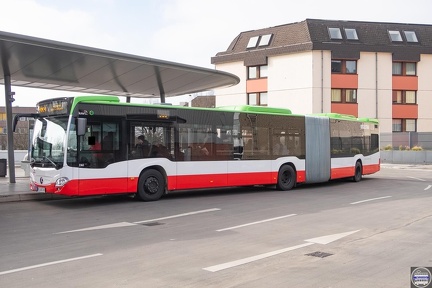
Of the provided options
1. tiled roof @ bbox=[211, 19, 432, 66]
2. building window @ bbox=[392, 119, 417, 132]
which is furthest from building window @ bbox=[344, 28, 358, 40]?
building window @ bbox=[392, 119, 417, 132]

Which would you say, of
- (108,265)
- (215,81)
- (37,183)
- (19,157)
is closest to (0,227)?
(37,183)

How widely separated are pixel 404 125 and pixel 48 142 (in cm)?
4056

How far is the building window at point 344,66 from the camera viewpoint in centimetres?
4406

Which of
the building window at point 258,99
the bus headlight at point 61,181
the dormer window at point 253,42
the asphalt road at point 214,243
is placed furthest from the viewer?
the dormer window at point 253,42

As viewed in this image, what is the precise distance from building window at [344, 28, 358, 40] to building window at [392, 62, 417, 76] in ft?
16.1

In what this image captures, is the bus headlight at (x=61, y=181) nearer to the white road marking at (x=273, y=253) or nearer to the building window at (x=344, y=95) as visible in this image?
the white road marking at (x=273, y=253)

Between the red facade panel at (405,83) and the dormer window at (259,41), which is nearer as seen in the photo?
the red facade panel at (405,83)

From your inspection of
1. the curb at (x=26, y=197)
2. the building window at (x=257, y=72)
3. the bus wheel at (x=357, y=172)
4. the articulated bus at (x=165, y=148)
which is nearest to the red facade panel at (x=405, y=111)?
the building window at (x=257, y=72)

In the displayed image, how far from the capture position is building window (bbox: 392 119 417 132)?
150ft

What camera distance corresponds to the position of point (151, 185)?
1388cm

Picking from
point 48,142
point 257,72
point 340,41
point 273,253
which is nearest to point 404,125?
point 340,41

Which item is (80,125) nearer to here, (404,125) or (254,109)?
(254,109)

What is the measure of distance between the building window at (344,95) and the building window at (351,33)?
5090mm

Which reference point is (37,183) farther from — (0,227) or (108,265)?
(108,265)
